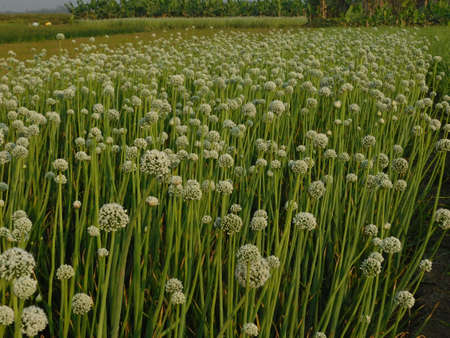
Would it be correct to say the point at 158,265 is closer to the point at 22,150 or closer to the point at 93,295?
the point at 93,295

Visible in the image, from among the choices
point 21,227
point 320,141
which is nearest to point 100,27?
point 320,141

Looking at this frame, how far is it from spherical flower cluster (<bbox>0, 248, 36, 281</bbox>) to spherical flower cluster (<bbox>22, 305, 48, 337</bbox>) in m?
0.18

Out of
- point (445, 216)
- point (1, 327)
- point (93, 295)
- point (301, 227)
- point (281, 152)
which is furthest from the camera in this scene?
point (281, 152)

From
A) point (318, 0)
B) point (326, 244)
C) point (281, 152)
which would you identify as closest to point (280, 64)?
point (281, 152)

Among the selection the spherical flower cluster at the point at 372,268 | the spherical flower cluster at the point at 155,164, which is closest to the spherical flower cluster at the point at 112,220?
the spherical flower cluster at the point at 155,164

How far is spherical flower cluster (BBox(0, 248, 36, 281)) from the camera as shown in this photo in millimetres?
1179

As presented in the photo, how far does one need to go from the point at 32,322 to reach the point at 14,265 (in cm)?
23

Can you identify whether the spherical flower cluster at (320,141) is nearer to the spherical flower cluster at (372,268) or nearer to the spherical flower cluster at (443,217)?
the spherical flower cluster at (443,217)

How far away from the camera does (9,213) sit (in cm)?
237

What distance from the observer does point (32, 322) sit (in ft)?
4.18

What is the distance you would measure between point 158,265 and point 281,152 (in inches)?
50.6

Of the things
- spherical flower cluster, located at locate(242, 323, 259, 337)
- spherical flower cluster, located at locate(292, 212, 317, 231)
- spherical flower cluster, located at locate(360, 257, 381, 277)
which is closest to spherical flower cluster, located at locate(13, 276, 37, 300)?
spherical flower cluster, located at locate(242, 323, 259, 337)

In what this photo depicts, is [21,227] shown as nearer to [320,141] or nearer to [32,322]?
[32,322]

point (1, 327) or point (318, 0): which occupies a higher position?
point (318, 0)
